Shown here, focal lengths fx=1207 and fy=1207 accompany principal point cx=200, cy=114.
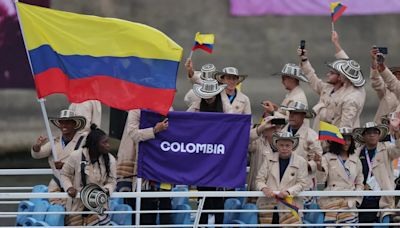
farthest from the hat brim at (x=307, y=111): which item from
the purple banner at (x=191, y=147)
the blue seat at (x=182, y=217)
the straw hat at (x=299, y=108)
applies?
the blue seat at (x=182, y=217)

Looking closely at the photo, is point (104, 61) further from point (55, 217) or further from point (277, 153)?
point (277, 153)

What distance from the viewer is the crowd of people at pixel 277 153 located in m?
11.6

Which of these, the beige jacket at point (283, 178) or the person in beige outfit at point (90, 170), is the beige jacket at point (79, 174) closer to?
the person in beige outfit at point (90, 170)

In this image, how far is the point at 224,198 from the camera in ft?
40.9

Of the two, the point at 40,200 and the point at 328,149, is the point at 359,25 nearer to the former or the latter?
the point at 328,149

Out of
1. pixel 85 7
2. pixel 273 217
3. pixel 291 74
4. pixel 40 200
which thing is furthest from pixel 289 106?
pixel 85 7

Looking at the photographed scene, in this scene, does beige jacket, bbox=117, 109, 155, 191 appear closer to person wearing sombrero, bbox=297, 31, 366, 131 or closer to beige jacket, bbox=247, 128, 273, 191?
beige jacket, bbox=247, 128, 273, 191

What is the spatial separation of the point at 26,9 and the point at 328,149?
3.48m

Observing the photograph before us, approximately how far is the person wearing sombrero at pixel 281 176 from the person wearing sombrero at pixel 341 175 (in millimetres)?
344

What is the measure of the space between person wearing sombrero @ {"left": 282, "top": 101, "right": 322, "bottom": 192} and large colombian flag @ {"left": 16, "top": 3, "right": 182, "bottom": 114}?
1633 mm

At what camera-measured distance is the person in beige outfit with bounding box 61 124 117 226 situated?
1150cm

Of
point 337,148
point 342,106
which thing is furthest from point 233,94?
point 337,148

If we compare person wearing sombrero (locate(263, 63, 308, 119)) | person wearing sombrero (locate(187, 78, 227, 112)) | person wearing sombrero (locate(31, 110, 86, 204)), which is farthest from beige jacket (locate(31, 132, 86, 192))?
person wearing sombrero (locate(263, 63, 308, 119))

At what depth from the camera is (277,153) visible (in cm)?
1212
